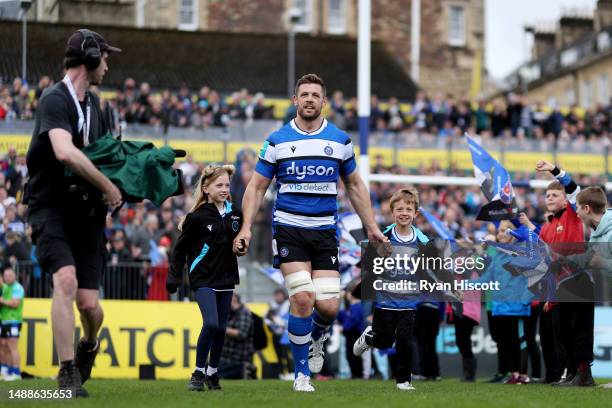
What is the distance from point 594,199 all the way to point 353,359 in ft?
22.7

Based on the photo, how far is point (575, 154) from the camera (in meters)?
28.9

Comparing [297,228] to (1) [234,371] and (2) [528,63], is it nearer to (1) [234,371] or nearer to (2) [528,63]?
(1) [234,371]

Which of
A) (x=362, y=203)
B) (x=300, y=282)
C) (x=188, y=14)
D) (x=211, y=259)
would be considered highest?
(x=188, y=14)

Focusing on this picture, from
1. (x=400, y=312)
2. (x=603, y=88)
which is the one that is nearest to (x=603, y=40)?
(x=603, y=88)

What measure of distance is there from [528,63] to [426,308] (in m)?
57.3

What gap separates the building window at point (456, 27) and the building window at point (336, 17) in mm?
5915

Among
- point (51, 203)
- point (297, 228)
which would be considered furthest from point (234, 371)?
point (51, 203)

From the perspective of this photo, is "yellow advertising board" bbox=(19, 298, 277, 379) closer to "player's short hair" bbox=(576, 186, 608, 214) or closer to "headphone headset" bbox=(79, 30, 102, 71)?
"player's short hair" bbox=(576, 186, 608, 214)

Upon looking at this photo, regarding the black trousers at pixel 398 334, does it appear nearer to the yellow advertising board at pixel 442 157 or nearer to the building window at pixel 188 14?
the yellow advertising board at pixel 442 157

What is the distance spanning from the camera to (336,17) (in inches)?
2184

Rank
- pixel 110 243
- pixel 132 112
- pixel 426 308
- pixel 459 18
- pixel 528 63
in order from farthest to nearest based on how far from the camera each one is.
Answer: pixel 528 63
pixel 459 18
pixel 132 112
pixel 110 243
pixel 426 308

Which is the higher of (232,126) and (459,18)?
(459,18)

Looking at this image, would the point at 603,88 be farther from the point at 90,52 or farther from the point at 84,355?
the point at 90,52

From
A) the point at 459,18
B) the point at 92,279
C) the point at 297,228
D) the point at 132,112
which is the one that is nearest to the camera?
the point at 92,279
